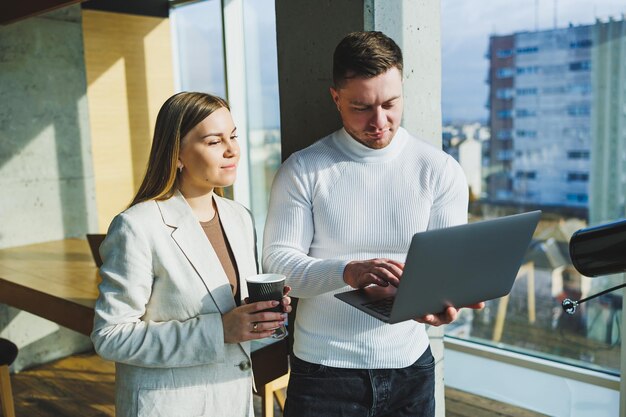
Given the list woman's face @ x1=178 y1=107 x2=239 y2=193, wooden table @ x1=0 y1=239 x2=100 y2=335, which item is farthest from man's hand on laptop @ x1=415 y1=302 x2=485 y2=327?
wooden table @ x1=0 y1=239 x2=100 y2=335

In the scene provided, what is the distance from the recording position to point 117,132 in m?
4.64

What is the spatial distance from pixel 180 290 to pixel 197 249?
4.1 inches

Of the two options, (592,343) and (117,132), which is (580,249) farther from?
(117,132)

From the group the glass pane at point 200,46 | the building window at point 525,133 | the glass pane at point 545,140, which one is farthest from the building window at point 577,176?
the glass pane at point 200,46

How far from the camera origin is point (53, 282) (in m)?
2.88

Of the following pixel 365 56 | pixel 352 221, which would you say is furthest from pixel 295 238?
pixel 365 56

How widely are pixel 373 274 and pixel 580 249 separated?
0.42 m

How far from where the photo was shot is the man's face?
4.57 ft

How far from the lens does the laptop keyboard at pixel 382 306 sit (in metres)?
1.23

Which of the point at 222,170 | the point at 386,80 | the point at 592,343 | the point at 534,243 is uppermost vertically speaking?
the point at 386,80

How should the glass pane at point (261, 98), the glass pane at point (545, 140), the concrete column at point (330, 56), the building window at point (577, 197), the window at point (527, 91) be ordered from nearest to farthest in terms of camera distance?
the concrete column at point (330, 56), the glass pane at point (545, 140), the building window at point (577, 197), the window at point (527, 91), the glass pane at point (261, 98)

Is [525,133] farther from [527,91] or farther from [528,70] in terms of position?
[528,70]

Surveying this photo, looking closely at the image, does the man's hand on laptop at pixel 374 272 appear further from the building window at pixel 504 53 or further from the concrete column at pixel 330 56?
the building window at pixel 504 53

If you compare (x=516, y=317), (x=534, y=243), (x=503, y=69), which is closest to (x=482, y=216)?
(x=534, y=243)
